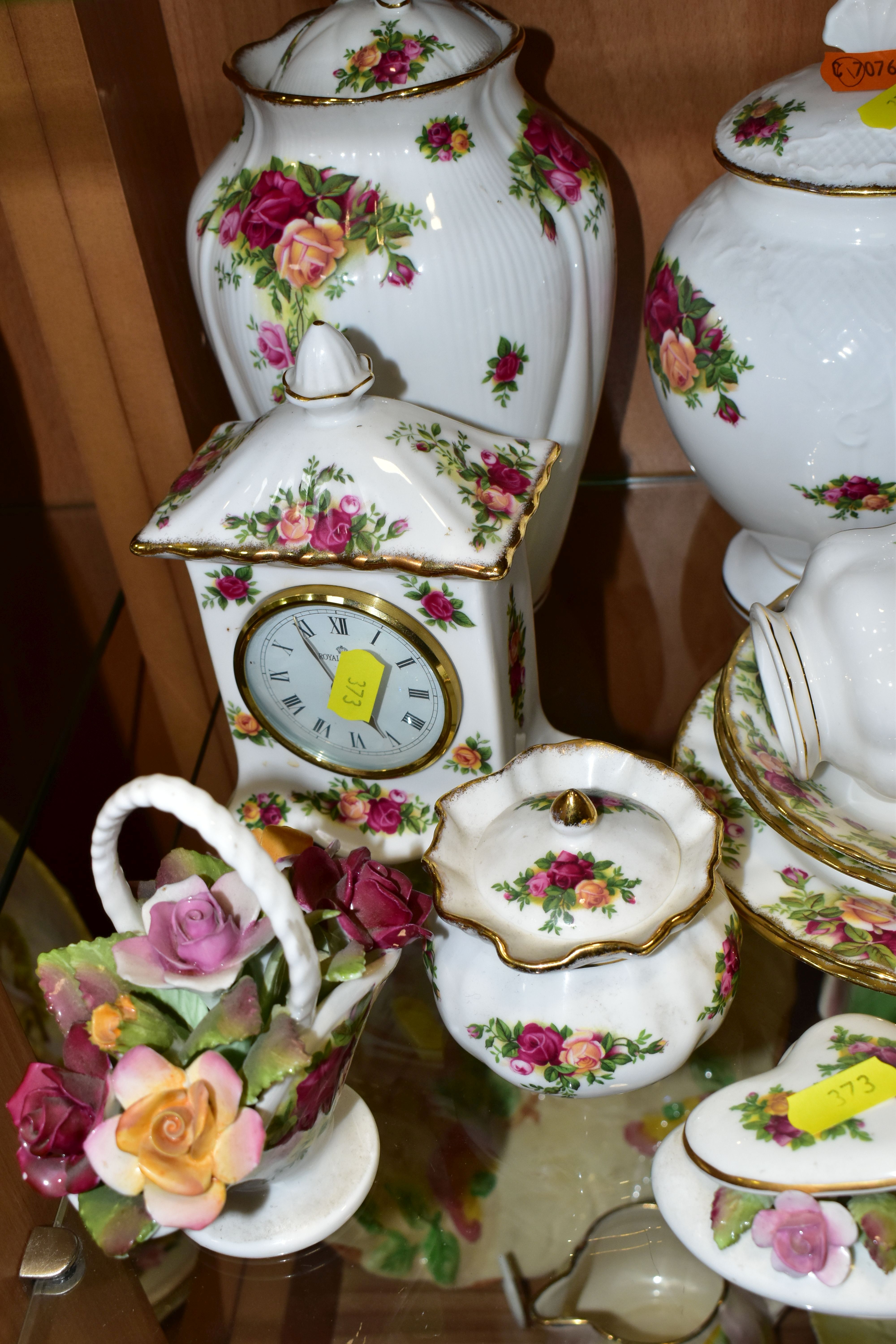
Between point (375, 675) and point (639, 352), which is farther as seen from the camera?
point (639, 352)

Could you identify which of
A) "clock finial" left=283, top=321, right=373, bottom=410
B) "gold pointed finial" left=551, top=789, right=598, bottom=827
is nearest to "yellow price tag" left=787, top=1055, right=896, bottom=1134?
"gold pointed finial" left=551, top=789, right=598, bottom=827

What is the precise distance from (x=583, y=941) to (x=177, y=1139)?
196 mm

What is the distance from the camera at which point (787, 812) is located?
0.64 meters

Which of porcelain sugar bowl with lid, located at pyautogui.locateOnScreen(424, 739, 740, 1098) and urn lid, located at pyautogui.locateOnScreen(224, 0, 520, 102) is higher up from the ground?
urn lid, located at pyautogui.locateOnScreen(224, 0, 520, 102)

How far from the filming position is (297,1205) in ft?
1.95

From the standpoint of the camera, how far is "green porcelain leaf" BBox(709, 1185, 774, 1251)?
54 cm

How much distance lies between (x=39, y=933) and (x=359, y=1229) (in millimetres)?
329

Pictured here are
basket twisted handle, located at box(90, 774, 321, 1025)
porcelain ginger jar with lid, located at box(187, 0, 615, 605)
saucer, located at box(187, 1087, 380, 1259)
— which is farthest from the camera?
porcelain ginger jar with lid, located at box(187, 0, 615, 605)

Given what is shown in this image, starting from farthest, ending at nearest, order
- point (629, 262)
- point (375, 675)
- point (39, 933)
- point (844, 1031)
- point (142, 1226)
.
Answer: point (629, 262) → point (39, 933) → point (375, 675) → point (844, 1031) → point (142, 1226)

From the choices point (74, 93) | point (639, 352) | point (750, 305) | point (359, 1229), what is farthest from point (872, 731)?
point (74, 93)

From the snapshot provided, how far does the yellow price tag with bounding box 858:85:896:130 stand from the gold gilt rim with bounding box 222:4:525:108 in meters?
0.21

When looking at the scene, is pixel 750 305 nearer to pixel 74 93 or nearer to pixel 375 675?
pixel 375 675

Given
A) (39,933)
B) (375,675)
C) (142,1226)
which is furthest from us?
(39,933)

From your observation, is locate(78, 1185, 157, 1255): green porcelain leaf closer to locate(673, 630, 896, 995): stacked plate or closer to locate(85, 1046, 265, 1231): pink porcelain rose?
locate(85, 1046, 265, 1231): pink porcelain rose
